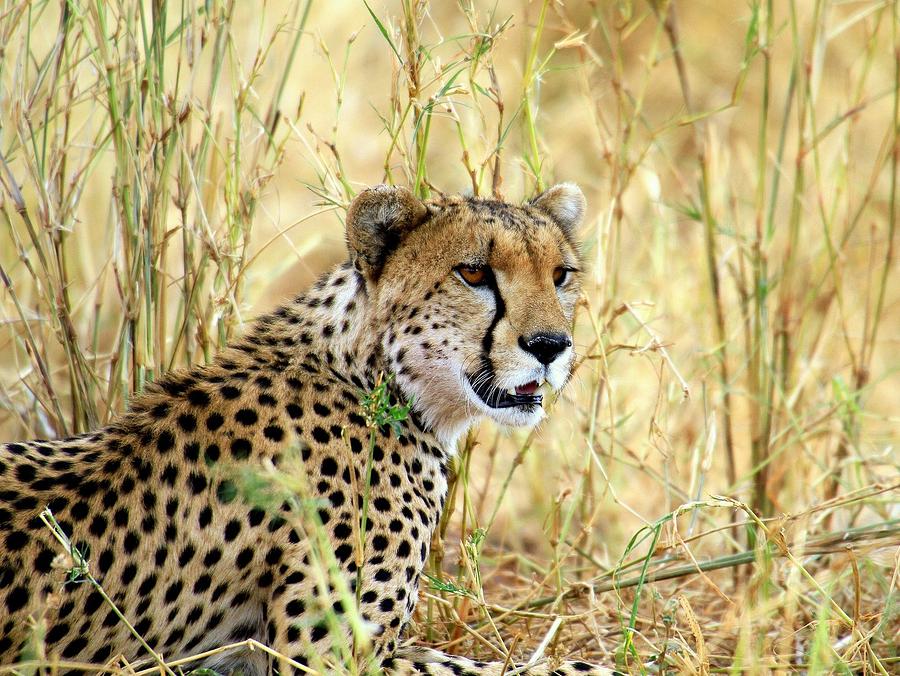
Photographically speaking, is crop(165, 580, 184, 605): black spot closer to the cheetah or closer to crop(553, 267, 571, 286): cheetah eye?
the cheetah

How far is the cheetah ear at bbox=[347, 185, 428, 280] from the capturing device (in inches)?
103

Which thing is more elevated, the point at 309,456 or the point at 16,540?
the point at 309,456

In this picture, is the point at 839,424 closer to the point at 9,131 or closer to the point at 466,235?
the point at 466,235

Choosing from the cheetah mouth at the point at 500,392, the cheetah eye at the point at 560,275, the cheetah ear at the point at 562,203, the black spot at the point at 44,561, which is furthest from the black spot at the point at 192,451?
the cheetah ear at the point at 562,203

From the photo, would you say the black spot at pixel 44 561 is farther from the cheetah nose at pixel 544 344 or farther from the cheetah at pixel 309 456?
the cheetah nose at pixel 544 344

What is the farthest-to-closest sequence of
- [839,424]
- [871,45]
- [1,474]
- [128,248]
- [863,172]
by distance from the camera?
1. [863,172]
2. [839,424]
3. [871,45]
4. [128,248]
5. [1,474]

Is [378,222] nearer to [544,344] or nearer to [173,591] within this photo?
[544,344]

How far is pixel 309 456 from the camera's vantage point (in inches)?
101

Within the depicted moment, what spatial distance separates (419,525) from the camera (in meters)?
2.61

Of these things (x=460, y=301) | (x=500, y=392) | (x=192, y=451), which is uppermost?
(x=460, y=301)

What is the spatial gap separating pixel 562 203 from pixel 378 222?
1.83ft

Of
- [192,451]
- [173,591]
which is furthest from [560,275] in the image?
[173,591]

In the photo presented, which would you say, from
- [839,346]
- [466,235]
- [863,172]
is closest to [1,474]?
[466,235]

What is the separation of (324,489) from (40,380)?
1.01 meters
